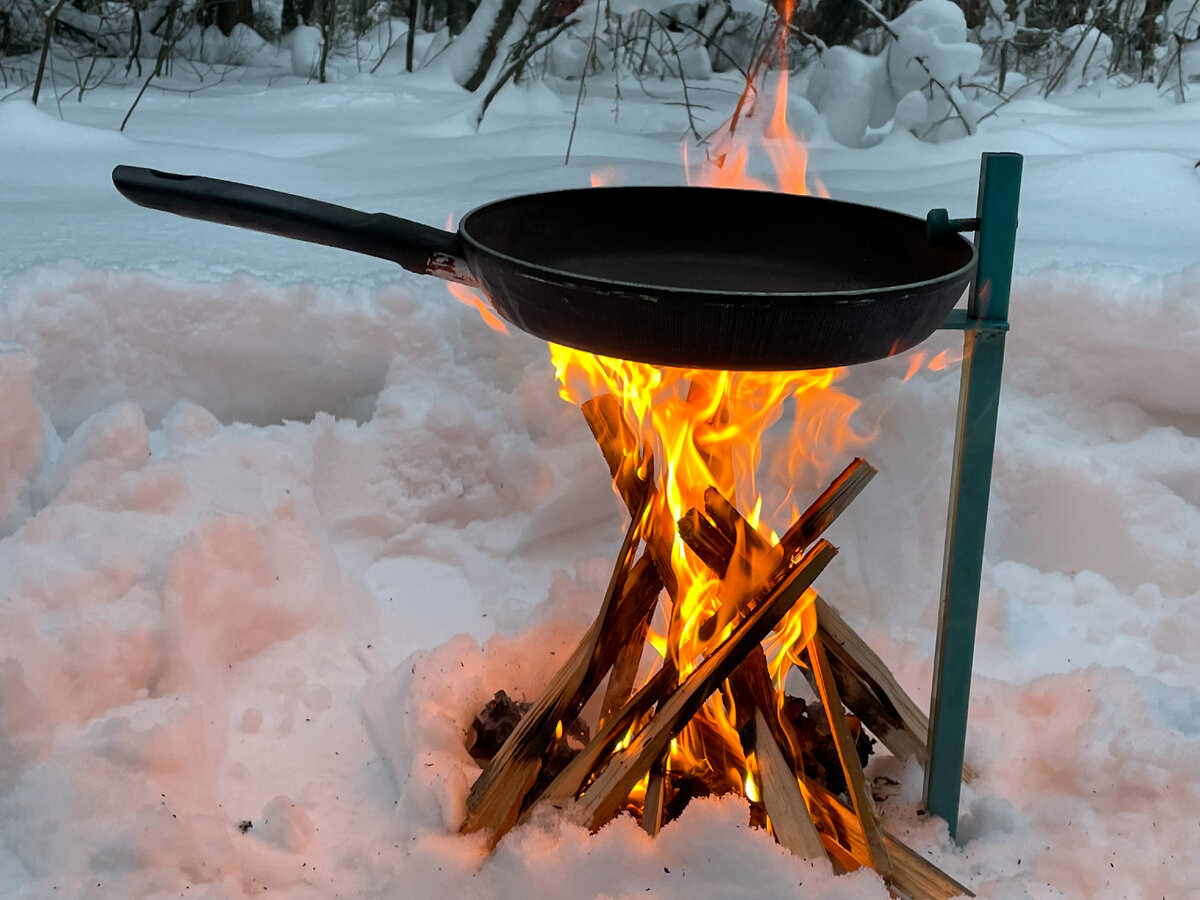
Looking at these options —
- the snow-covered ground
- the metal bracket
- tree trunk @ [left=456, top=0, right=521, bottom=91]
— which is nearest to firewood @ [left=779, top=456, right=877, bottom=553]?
the metal bracket

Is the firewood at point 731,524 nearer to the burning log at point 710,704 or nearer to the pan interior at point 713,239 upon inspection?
the burning log at point 710,704

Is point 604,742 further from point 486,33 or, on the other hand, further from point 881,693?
point 486,33

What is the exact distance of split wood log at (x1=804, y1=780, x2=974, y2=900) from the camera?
45.4 inches

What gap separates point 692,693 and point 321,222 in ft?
2.16

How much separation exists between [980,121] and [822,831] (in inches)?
142

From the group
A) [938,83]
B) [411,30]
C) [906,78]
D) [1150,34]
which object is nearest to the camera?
[938,83]

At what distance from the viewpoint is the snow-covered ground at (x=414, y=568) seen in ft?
3.96

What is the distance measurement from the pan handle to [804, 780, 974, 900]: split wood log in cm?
76

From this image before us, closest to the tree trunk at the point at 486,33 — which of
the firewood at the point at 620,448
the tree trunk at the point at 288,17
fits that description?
the tree trunk at the point at 288,17

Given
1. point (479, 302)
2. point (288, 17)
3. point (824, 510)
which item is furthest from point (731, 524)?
point (288, 17)

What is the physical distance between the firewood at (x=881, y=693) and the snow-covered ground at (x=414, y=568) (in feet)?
0.18

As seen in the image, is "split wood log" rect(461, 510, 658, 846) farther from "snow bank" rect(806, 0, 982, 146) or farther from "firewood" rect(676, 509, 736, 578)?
"snow bank" rect(806, 0, 982, 146)

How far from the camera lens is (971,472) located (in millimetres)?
1141

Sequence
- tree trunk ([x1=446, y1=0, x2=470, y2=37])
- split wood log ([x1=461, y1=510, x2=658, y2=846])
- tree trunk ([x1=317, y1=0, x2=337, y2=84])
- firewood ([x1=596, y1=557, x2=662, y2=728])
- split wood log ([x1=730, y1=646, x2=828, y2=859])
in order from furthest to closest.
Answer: tree trunk ([x1=446, y1=0, x2=470, y2=37])
tree trunk ([x1=317, y1=0, x2=337, y2=84])
firewood ([x1=596, y1=557, x2=662, y2=728])
split wood log ([x1=461, y1=510, x2=658, y2=846])
split wood log ([x1=730, y1=646, x2=828, y2=859])
